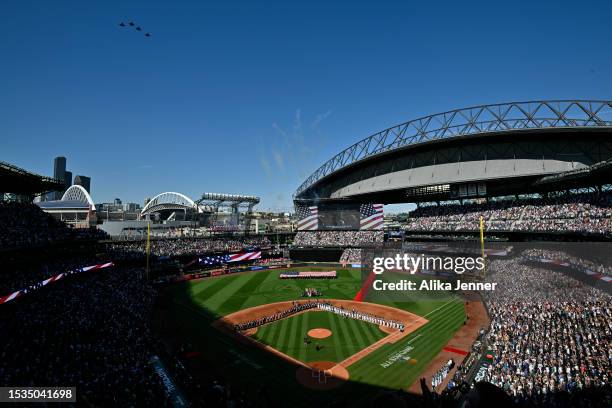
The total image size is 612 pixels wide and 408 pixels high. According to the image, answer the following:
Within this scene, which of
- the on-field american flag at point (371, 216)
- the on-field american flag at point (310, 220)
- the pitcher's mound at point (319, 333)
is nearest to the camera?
the pitcher's mound at point (319, 333)

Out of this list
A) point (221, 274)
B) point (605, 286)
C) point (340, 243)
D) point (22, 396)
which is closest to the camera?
point (22, 396)

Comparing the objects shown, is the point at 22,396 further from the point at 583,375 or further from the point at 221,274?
the point at 221,274

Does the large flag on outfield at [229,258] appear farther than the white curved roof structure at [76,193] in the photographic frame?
No

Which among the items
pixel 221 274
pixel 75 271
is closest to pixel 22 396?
pixel 75 271

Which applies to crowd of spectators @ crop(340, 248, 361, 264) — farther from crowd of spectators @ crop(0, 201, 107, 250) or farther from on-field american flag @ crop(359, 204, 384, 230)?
crowd of spectators @ crop(0, 201, 107, 250)

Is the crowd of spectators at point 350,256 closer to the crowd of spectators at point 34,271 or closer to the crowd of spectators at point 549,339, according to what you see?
the crowd of spectators at point 549,339

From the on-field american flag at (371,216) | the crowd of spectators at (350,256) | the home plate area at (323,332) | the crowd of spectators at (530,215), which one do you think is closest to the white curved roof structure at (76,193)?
the crowd of spectators at (350,256)

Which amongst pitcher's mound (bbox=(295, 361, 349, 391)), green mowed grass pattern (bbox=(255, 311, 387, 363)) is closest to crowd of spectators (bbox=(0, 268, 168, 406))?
pitcher's mound (bbox=(295, 361, 349, 391))
